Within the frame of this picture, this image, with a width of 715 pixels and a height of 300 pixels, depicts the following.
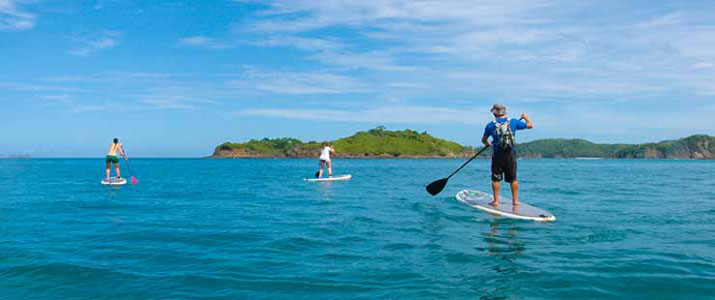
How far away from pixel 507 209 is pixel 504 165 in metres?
1.11

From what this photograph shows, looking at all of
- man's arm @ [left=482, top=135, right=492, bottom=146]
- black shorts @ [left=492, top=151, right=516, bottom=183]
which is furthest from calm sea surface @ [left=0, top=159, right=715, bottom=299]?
man's arm @ [left=482, top=135, right=492, bottom=146]

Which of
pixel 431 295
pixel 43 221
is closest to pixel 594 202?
pixel 431 295

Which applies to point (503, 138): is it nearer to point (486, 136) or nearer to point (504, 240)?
point (486, 136)

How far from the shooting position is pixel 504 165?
13.1m

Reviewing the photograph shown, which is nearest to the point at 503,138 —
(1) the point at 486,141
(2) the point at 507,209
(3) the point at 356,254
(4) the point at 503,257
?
(1) the point at 486,141

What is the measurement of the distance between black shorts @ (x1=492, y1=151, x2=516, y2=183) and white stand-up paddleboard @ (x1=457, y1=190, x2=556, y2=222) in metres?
0.79

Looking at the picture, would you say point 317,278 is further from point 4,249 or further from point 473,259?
point 4,249

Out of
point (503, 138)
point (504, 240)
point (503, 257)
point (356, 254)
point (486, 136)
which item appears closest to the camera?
point (503, 257)

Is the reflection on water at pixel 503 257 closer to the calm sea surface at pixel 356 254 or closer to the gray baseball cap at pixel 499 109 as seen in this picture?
the calm sea surface at pixel 356 254

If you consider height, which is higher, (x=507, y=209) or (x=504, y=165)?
(x=504, y=165)

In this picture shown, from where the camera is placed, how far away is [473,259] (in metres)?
7.86

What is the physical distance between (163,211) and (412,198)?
815cm

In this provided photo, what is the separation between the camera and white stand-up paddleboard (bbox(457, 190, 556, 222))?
11874 millimetres

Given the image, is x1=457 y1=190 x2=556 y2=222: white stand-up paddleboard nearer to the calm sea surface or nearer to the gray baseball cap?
the calm sea surface
